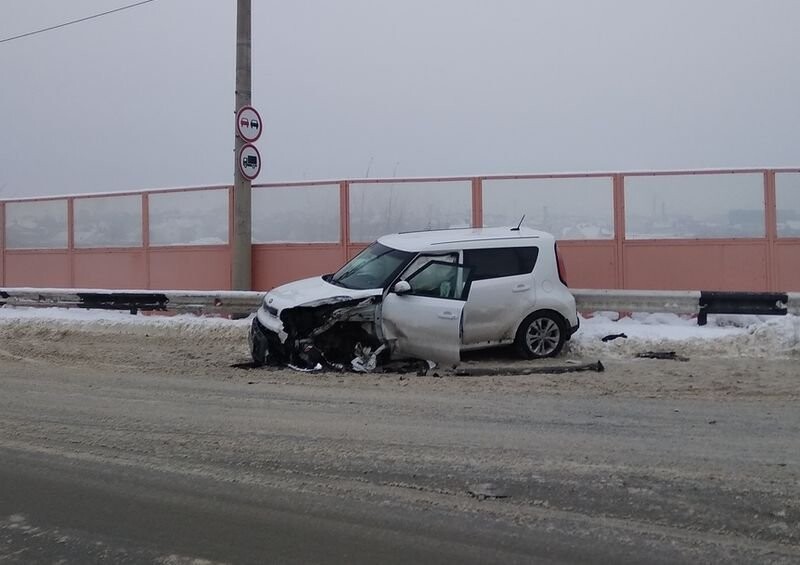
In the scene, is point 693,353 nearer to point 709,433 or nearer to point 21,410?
point 709,433

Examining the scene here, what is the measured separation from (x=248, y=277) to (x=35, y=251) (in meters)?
5.79

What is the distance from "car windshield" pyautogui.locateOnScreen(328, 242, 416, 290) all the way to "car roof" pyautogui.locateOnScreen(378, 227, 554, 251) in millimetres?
133

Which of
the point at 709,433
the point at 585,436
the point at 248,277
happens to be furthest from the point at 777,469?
the point at 248,277

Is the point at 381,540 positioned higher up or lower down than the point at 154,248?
lower down

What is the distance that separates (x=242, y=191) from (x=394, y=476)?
828 centimetres

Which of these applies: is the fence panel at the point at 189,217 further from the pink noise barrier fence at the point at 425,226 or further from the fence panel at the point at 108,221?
the fence panel at the point at 108,221

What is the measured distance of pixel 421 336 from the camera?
8.47 metres

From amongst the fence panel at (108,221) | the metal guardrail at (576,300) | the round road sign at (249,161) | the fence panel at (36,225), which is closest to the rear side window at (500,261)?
the metal guardrail at (576,300)

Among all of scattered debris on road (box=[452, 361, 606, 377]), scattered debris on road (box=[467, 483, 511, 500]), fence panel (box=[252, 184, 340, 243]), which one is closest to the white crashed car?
scattered debris on road (box=[452, 361, 606, 377])

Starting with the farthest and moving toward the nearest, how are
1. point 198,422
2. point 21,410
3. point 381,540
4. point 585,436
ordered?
point 21,410, point 198,422, point 585,436, point 381,540

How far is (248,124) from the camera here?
12.0m

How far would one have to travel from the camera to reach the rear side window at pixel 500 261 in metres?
9.00

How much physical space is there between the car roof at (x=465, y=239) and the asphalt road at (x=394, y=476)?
2115 millimetres

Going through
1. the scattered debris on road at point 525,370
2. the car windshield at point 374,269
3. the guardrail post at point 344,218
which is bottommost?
the scattered debris on road at point 525,370
